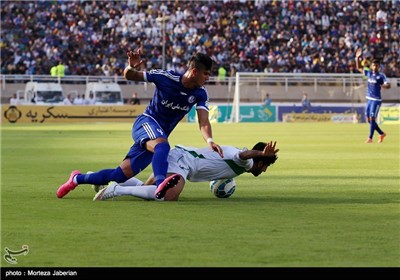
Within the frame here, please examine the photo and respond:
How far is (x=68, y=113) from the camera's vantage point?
5953 centimetres

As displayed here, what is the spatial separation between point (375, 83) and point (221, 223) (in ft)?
79.5

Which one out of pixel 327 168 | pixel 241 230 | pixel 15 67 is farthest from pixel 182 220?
pixel 15 67

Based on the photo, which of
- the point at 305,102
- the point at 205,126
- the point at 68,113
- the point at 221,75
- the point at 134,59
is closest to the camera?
the point at 134,59

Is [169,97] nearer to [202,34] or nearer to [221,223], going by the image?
[221,223]

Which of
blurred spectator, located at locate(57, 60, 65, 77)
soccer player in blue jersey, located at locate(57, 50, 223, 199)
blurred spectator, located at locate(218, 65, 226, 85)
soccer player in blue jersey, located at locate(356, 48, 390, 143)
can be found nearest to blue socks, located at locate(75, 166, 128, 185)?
soccer player in blue jersey, located at locate(57, 50, 223, 199)

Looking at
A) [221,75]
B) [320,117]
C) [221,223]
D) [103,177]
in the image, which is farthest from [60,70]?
[221,223]

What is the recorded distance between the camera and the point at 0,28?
66.5 meters

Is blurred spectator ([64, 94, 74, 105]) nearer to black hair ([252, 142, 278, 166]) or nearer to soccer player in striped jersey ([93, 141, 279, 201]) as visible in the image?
soccer player in striped jersey ([93, 141, 279, 201])

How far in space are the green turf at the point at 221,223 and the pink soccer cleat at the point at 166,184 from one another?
0.50ft

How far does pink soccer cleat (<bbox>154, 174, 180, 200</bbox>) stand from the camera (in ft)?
41.3

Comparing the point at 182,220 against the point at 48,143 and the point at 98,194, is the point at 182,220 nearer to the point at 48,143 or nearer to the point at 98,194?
the point at 98,194

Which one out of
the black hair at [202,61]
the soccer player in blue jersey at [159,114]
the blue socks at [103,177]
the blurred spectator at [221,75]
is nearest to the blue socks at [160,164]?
the soccer player in blue jersey at [159,114]

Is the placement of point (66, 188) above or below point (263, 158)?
below
